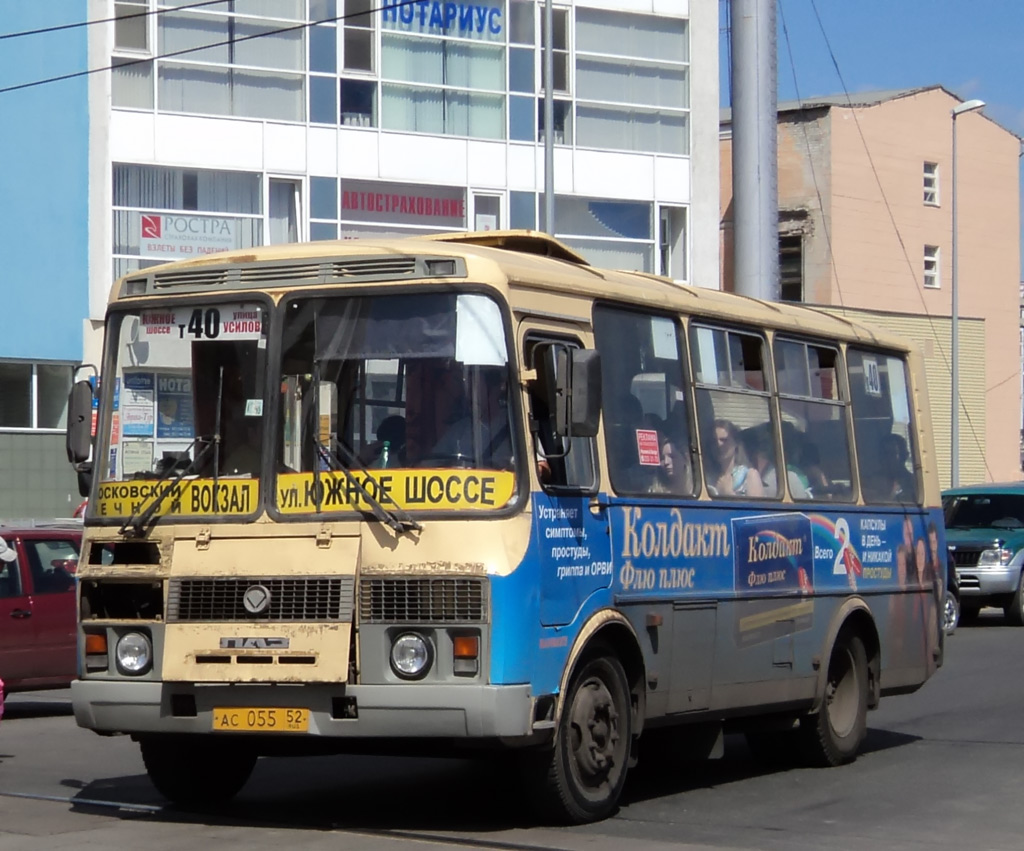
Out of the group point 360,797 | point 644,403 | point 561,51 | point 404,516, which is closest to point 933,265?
point 561,51

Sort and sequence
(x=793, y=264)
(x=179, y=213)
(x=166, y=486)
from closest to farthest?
(x=166, y=486), (x=179, y=213), (x=793, y=264)

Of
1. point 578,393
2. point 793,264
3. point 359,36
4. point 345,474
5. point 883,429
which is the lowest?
point 345,474

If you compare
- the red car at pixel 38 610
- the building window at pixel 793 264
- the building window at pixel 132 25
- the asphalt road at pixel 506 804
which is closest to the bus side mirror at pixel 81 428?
the asphalt road at pixel 506 804

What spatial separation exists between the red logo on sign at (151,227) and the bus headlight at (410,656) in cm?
2297

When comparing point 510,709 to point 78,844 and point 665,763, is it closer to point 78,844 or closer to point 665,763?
point 78,844

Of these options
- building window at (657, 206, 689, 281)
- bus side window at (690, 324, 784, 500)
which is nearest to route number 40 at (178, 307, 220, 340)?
bus side window at (690, 324, 784, 500)

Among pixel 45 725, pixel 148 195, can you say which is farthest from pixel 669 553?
pixel 148 195

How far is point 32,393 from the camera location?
30.0m

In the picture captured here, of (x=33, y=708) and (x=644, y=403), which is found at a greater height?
(x=644, y=403)

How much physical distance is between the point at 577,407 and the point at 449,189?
81.5ft

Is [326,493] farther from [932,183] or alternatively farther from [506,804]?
[932,183]

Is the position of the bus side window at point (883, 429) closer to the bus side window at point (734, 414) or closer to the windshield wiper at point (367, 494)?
the bus side window at point (734, 414)

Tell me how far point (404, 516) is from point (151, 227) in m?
22.8

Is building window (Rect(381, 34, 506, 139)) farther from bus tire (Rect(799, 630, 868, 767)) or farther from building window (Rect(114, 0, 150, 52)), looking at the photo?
bus tire (Rect(799, 630, 868, 767))
